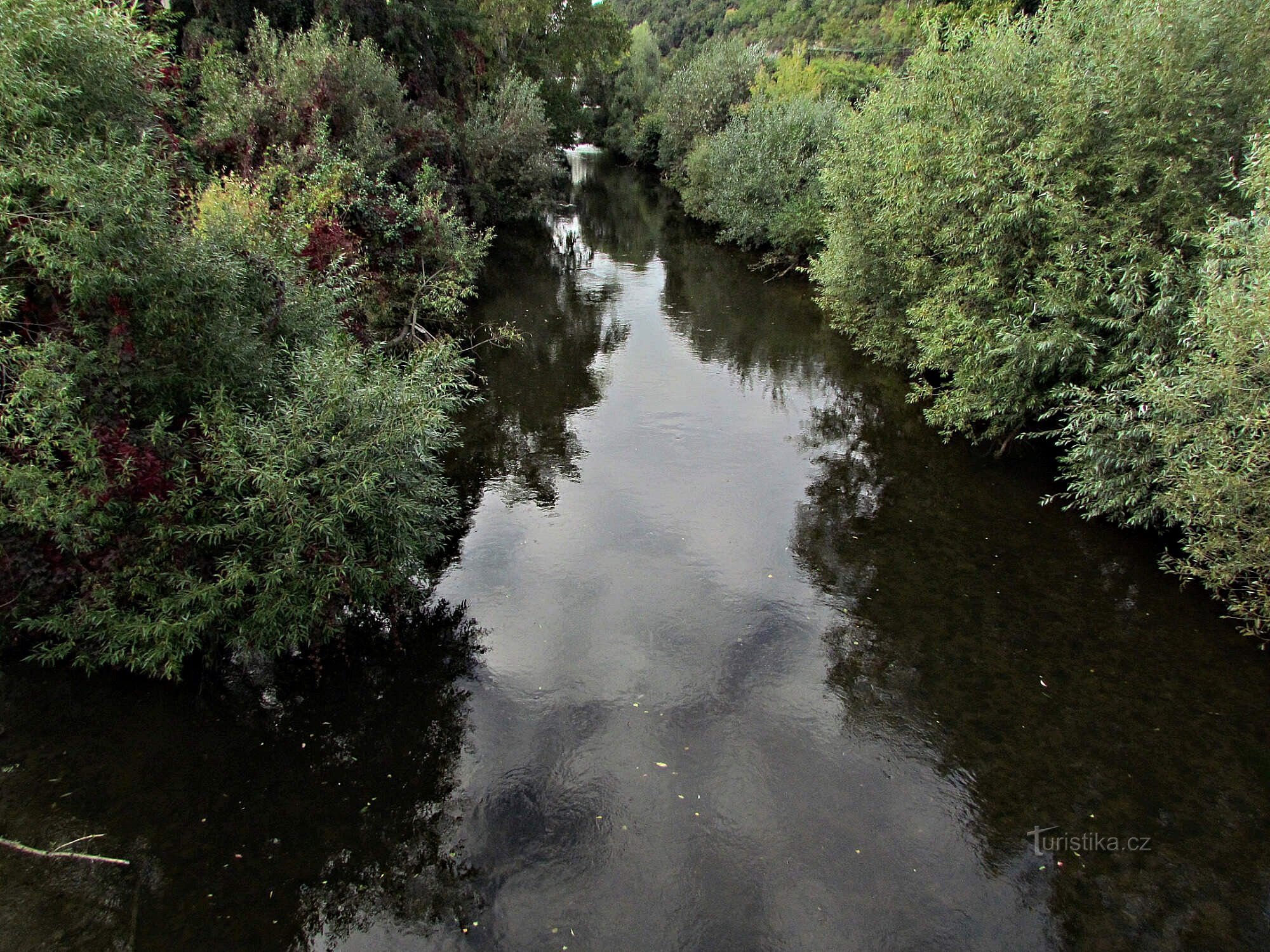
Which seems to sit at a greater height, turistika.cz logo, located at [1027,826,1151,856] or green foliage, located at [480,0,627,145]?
green foliage, located at [480,0,627,145]

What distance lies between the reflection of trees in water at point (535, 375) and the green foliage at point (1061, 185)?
9.19m

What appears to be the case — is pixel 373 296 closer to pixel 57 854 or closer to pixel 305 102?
pixel 305 102

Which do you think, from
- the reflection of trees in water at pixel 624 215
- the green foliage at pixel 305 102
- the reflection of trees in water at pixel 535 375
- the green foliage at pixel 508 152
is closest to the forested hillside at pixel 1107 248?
the reflection of trees in water at pixel 535 375

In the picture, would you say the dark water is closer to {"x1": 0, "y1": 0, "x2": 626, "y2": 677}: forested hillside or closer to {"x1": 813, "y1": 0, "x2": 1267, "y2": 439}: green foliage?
{"x1": 0, "y1": 0, "x2": 626, "y2": 677}: forested hillside

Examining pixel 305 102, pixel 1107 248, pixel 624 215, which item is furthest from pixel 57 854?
pixel 624 215

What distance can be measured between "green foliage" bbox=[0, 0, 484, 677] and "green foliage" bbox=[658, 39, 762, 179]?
41.8 metres

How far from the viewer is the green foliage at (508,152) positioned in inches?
1336

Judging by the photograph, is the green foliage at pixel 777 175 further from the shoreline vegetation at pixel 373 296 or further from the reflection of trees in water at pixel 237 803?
the reflection of trees in water at pixel 237 803

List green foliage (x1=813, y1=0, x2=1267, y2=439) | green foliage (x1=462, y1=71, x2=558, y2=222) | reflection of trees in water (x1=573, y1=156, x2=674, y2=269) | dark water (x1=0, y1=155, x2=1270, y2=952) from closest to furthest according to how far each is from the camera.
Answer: dark water (x1=0, y1=155, x2=1270, y2=952), green foliage (x1=813, y1=0, x2=1267, y2=439), green foliage (x1=462, y1=71, x2=558, y2=222), reflection of trees in water (x1=573, y1=156, x2=674, y2=269)

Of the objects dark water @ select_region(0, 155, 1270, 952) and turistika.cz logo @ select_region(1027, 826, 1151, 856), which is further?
turistika.cz logo @ select_region(1027, 826, 1151, 856)

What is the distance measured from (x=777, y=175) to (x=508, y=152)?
12752mm

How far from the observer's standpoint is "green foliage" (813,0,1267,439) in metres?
13.3

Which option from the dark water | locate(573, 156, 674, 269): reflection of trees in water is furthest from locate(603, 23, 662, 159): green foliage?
the dark water

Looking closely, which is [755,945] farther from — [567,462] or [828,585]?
[567,462]
